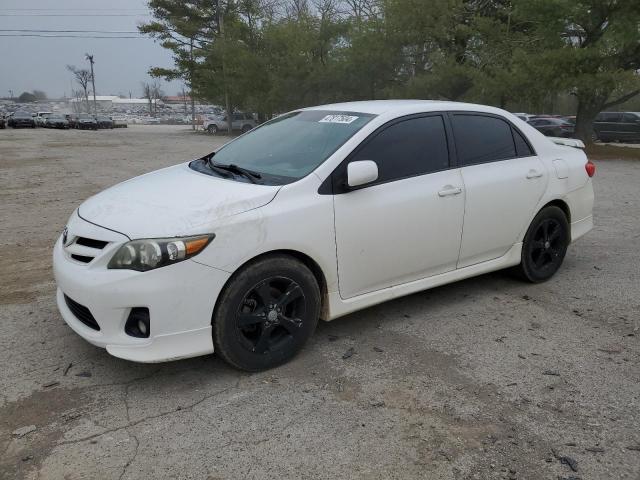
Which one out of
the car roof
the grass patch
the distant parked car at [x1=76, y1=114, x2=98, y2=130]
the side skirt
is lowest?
the side skirt

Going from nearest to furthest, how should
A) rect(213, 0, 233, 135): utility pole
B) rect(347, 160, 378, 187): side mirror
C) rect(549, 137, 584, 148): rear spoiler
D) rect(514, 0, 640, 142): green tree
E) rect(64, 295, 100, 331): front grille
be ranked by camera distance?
rect(64, 295, 100, 331): front grille, rect(347, 160, 378, 187): side mirror, rect(549, 137, 584, 148): rear spoiler, rect(514, 0, 640, 142): green tree, rect(213, 0, 233, 135): utility pole

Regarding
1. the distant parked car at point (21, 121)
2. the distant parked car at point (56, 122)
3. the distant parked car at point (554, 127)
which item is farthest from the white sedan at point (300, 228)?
the distant parked car at point (56, 122)

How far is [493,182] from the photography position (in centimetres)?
439

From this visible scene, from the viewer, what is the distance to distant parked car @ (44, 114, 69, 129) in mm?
49844

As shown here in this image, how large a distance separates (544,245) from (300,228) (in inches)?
106

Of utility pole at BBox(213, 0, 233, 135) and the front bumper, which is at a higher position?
utility pole at BBox(213, 0, 233, 135)

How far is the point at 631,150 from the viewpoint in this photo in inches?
808

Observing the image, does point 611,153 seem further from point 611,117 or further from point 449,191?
Answer: point 449,191

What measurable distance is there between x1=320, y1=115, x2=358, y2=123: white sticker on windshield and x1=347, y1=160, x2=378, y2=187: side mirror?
23.4 inches

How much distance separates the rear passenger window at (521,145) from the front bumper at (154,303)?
292 cm

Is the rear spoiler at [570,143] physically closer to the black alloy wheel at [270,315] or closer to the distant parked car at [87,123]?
the black alloy wheel at [270,315]

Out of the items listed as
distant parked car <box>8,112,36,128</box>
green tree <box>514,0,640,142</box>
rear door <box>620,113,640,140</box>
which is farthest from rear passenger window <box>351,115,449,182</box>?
distant parked car <box>8,112,36,128</box>

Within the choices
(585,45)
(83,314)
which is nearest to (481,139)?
(83,314)

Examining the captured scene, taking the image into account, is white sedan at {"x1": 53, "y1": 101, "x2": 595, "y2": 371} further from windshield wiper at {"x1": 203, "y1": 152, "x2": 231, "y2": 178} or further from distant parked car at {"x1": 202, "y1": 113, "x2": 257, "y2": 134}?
distant parked car at {"x1": 202, "y1": 113, "x2": 257, "y2": 134}
